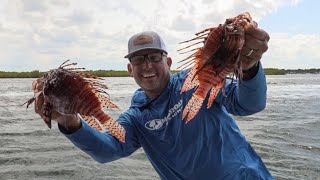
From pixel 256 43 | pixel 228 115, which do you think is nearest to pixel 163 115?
pixel 228 115

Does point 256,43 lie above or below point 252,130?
above

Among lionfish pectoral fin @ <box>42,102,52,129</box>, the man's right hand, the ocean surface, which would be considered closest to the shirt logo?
the man's right hand

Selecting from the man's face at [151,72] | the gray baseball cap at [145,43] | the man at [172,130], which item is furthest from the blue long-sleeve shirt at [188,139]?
the gray baseball cap at [145,43]

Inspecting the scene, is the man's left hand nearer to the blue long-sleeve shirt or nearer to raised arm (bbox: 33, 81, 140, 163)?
the blue long-sleeve shirt

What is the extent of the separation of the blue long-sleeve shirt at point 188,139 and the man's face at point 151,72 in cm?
14

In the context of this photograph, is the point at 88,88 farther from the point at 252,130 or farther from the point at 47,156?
the point at 252,130

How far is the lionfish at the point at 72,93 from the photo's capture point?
3500 mm

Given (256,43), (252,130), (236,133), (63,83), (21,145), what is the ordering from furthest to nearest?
(252,130) → (21,145) → (236,133) → (63,83) → (256,43)

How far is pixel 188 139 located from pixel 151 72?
0.90m

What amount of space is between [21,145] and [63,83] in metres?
11.8

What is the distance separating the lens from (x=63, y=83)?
350cm

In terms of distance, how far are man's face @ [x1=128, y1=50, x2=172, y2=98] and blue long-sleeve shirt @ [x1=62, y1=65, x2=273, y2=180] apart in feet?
0.47

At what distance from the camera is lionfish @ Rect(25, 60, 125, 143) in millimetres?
3500

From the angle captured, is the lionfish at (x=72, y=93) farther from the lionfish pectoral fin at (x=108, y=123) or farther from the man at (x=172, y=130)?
the man at (x=172, y=130)
